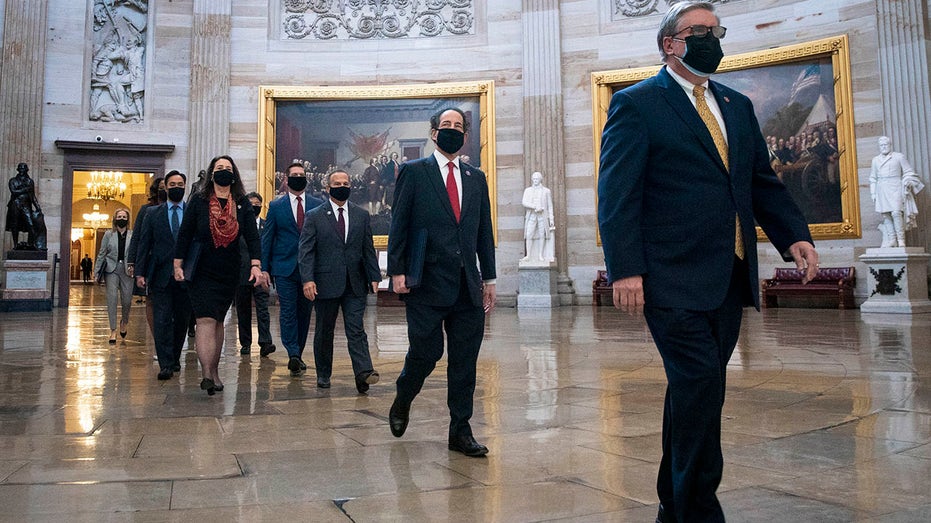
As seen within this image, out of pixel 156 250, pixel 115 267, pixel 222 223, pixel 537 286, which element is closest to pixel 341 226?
pixel 222 223

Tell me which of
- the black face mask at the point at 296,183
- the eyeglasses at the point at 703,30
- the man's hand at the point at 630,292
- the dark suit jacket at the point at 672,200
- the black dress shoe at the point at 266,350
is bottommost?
the black dress shoe at the point at 266,350

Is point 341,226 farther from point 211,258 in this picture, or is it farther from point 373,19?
point 373,19

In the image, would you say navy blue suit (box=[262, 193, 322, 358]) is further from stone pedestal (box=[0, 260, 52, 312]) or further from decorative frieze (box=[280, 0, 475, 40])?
decorative frieze (box=[280, 0, 475, 40])

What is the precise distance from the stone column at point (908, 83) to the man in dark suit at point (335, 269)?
39.6ft

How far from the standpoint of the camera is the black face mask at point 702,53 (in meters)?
2.31

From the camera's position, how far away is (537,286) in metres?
15.9

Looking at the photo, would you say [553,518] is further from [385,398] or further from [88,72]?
[88,72]

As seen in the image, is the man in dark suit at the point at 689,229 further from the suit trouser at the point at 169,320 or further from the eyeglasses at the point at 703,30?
the suit trouser at the point at 169,320

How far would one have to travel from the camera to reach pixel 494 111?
17.5 m

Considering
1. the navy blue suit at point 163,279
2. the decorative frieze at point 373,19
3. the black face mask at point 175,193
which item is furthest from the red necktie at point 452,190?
the decorative frieze at point 373,19

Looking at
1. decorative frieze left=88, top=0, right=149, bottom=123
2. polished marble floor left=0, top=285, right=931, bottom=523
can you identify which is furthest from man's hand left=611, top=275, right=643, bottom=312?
decorative frieze left=88, top=0, right=149, bottom=123

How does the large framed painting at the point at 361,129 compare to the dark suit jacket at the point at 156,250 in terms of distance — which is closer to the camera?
the dark suit jacket at the point at 156,250

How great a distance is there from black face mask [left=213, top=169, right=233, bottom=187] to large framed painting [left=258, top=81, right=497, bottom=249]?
12395mm

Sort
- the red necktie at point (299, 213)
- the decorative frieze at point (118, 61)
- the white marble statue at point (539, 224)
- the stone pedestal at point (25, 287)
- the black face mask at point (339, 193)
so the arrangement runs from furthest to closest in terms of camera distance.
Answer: the decorative frieze at point (118, 61), the white marble statue at point (539, 224), the stone pedestal at point (25, 287), the red necktie at point (299, 213), the black face mask at point (339, 193)
